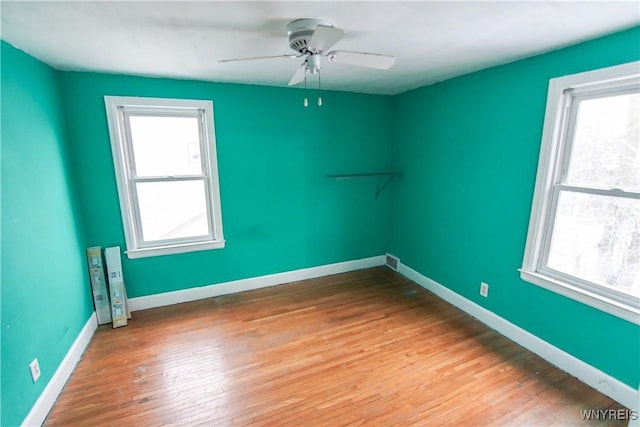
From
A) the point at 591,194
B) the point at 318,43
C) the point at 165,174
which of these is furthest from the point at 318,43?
the point at 165,174

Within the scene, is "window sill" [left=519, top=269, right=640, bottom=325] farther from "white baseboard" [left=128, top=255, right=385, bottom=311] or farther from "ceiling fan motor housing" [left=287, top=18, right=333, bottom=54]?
"ceiling fan motor housing" [left=287, top=18, right=333, bottom=54]

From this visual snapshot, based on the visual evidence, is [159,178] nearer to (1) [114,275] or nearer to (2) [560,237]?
(1) [114,275]

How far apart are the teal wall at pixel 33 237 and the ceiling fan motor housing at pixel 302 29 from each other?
1.72 metres

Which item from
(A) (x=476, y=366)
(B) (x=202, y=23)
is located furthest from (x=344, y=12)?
(A) (x=476, y=366)

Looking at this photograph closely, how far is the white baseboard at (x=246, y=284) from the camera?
3117 millimetres

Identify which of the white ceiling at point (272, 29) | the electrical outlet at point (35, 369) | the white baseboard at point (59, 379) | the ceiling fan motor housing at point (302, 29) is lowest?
the white baseboard at point (59, 379)

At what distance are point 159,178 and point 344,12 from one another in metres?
2.38

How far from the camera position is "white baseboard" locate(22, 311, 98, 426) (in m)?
1.76

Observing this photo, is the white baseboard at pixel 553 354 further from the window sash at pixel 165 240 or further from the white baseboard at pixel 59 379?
the white baseboard at pixel 59 379

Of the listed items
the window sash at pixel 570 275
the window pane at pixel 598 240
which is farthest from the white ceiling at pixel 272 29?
the window pane at pixel 598 240

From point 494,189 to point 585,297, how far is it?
3.36 ft

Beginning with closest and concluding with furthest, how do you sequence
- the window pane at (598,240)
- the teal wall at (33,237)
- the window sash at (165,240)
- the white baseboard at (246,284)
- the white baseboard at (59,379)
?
the teal wall at (33,237), the white baseboard at (59,379), the window pane at (598,240), the window sash at (165,240), the white baseboard at (246,284)

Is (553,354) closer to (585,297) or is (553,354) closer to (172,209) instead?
(585,297)

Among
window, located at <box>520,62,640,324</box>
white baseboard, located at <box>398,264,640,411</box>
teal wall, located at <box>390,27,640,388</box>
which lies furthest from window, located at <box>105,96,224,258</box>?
window, located at <box>520,62,640,324</box>
